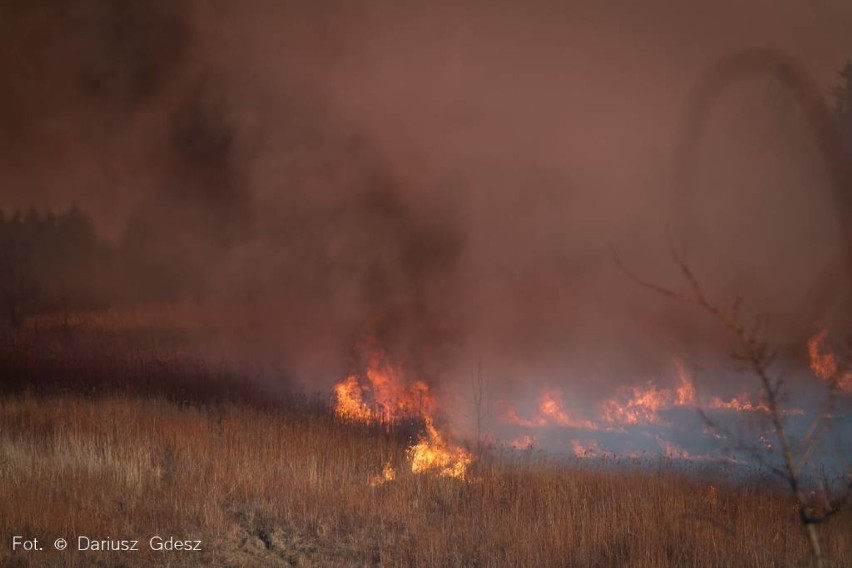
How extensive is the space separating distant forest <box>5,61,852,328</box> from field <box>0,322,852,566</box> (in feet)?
37.8

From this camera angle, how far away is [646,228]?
73.6 feet

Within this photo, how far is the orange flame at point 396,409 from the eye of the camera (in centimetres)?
1034

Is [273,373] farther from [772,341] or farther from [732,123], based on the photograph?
[732,123]

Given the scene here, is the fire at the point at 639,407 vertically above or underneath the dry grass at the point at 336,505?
above

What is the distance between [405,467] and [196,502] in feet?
11.0

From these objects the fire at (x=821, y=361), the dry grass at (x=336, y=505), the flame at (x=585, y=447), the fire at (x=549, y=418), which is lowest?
the dry grass at (x=336, y=505)

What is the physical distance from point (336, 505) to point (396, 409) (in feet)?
20.8

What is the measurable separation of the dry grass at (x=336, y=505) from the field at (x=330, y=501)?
0.03 meters

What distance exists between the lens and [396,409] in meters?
14.8

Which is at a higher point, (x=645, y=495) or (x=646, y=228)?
(x=646, y=228)

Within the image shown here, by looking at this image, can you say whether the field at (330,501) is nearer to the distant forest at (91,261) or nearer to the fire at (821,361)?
the fire at (821,361)

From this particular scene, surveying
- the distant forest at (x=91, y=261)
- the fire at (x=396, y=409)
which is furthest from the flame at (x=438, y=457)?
the distant forest at (x=91, y=261)

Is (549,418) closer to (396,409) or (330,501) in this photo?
(396,409)

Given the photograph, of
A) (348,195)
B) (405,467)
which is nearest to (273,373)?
(348,195)
